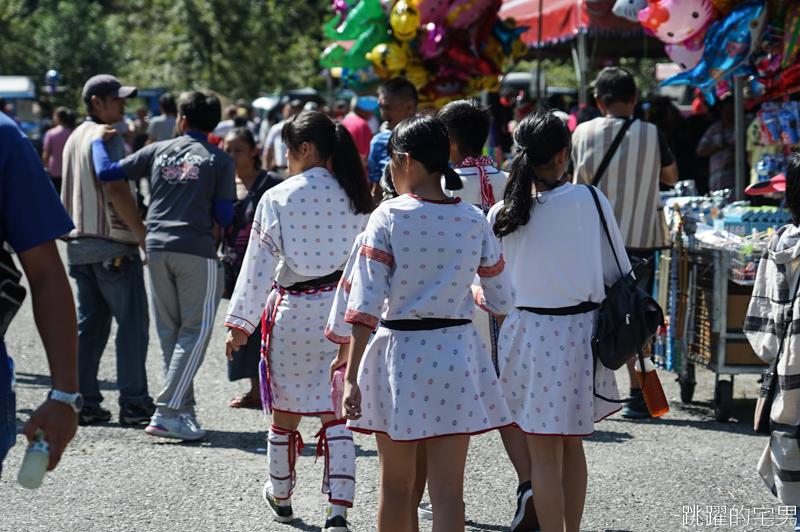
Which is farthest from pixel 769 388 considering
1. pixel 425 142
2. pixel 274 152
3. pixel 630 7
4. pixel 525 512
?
pixel 274 152

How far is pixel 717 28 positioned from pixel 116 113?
4028mm

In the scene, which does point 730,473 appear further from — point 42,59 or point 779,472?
point 42,59

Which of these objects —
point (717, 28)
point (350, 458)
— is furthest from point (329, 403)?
point (717, 28)

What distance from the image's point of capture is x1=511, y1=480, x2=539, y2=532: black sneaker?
12.3 feet

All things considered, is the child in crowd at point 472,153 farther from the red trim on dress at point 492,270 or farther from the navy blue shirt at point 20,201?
the navy blue shirt at point 20,201

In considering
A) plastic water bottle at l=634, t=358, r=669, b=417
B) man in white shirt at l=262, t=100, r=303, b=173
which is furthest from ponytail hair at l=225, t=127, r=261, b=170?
man in white shirt at l=262, t=100, r=303, b=173

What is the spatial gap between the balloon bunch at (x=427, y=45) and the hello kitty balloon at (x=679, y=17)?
Answer: 1770 mm

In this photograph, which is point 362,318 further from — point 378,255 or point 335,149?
point 335,149

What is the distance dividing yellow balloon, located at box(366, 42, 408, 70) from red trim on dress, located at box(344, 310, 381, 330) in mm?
4861

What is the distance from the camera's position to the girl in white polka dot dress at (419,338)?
2.87 m

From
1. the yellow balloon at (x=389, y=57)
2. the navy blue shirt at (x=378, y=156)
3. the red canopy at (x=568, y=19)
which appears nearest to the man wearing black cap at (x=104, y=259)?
the navy blue shirt at (x=378, y=156)

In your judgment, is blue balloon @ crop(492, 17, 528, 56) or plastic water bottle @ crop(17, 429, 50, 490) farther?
blue balloon @ crop(492, 17, 528, 56)

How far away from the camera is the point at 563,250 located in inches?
128

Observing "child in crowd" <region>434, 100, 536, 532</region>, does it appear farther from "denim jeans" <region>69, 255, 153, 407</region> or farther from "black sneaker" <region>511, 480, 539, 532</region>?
"denim jeans" <region>69, 255, 153, 407</region>
